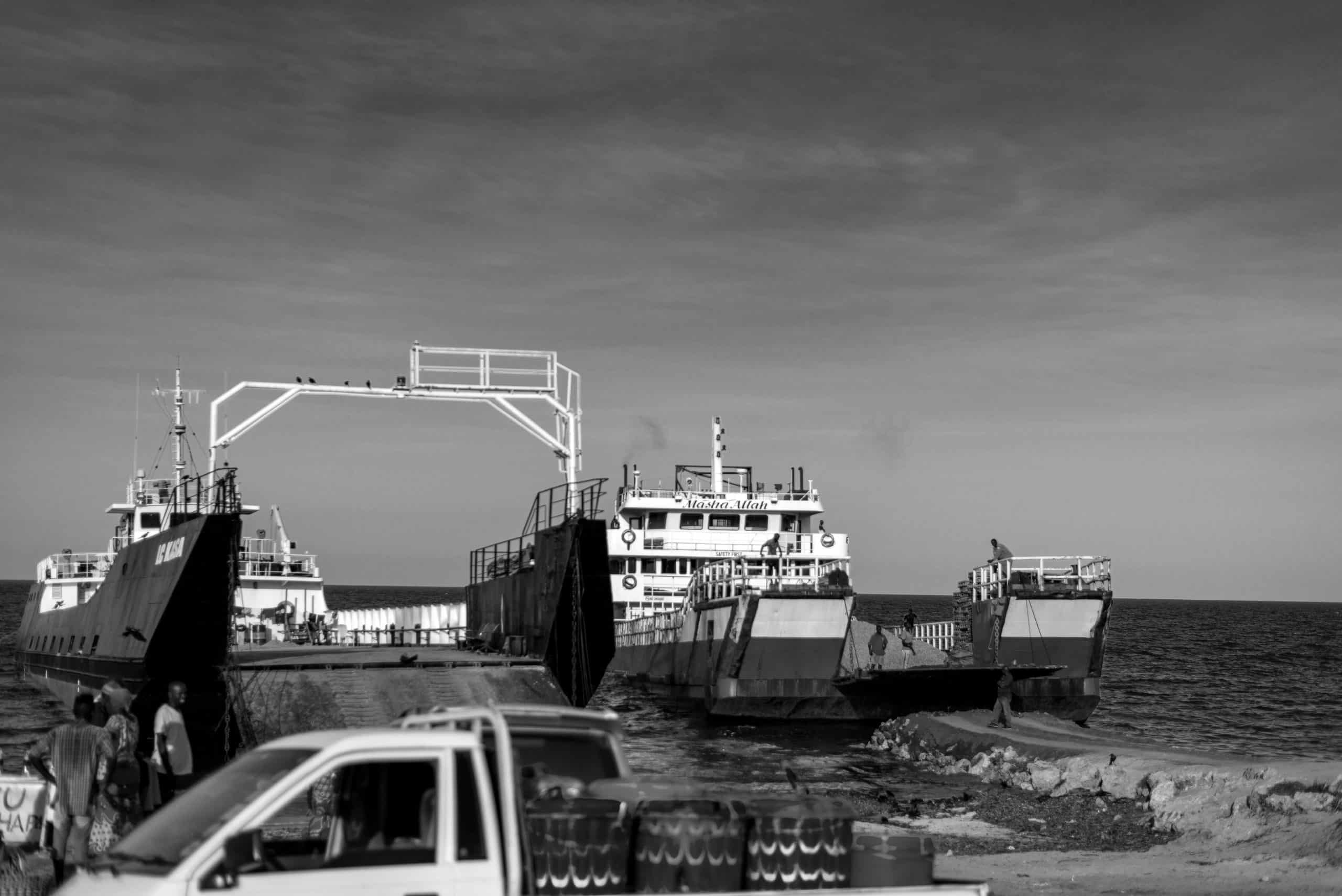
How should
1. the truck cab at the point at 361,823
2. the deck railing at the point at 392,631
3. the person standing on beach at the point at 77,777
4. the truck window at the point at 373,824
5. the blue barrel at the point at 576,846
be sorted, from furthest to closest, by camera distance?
the deck railing at the point at 392,631 < the person standing on beach at the point at 77,777 < the blue barrel at the point at 576,846 < the truck window at the point at 373,824 < the truck cab at the point at 361,823

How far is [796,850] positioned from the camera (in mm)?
6711

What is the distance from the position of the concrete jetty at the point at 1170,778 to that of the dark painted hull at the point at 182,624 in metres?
11.6

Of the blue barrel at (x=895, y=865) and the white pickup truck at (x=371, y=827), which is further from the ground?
the white pickup truck at (x=371, y=827)

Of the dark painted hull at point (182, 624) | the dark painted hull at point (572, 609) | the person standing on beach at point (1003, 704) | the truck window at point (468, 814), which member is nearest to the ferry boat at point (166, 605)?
the dark painted hull at point (182, 624)

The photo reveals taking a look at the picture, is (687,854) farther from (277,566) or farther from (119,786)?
(277,566)

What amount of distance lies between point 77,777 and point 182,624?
11950 mm

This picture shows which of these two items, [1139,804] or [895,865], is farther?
[1139,804]

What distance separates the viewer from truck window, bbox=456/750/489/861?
250 inches

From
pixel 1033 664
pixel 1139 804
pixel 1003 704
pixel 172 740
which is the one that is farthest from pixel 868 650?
pixel 172 740

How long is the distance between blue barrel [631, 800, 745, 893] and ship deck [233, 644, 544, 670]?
615 inches

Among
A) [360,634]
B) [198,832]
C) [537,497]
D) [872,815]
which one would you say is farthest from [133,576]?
[198,832]

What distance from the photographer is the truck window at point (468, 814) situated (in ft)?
20.9

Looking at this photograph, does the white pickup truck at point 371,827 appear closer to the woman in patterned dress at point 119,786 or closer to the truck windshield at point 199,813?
the truck windshield at point 199,813

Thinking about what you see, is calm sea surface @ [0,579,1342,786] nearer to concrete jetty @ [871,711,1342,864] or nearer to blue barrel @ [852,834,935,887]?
concrete jetty @ [871,711,1342,864]
